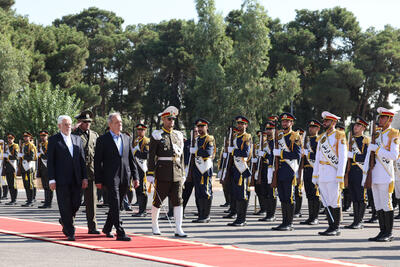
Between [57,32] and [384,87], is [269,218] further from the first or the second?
[57,32]

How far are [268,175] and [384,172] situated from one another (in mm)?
3670

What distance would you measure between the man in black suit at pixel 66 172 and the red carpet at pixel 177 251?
463mm

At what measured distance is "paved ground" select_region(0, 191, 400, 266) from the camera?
27.4ft

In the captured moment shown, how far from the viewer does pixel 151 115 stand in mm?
58312

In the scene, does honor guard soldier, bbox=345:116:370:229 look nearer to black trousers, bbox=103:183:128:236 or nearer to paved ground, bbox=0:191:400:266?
paved ground, bbox=0:191:400:266

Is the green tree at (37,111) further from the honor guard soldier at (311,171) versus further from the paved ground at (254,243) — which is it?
the honor guard soldier at (311,171)

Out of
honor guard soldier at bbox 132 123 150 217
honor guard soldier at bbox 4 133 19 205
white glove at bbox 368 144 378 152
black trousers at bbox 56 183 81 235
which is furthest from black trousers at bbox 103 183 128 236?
honor guard soldier at bbox 4 133 19 205

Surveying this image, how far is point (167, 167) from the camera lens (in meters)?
10.5

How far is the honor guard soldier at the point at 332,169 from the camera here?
436 inches

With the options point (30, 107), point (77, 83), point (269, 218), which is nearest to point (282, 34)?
point (77, 83)

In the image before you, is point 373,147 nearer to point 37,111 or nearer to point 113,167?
point 113,167

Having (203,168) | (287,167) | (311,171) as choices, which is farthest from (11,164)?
(287,167)

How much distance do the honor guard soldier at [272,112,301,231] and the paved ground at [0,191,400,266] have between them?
0.37m

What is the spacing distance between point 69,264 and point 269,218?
22.0 feet
